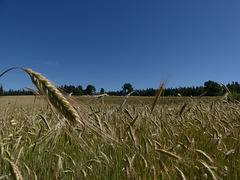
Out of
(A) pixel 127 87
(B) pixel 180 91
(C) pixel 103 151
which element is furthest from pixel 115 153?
(A) pixel 127 87

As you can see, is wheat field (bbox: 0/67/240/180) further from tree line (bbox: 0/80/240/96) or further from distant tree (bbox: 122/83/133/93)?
distant tree (bbox: 122/83/133/93)

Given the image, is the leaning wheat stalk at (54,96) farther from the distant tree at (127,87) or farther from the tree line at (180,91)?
the distant tree at (127,87)

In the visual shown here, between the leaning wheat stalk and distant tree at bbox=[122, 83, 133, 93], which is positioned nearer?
the leaning wheat stalk

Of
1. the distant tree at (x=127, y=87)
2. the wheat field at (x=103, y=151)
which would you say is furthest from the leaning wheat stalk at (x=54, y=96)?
the distant tree at (x=127, y=87)

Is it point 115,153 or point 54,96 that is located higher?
point 54,96

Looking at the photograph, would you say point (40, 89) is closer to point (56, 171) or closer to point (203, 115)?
point (56, 171)

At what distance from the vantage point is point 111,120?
327 centimetres

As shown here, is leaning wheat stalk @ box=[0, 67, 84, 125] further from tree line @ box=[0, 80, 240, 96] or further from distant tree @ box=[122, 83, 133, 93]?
distant tree @ box=[122, 83, 133, 93]

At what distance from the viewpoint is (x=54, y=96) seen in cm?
154

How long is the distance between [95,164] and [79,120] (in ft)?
1.94

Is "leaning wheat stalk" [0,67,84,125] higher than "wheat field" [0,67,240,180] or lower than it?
higher

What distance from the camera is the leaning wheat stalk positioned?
1.51 metres

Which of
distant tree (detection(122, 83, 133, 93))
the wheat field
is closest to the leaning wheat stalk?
the wheat field

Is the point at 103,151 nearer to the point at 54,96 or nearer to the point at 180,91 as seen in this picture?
the point at 54,96
